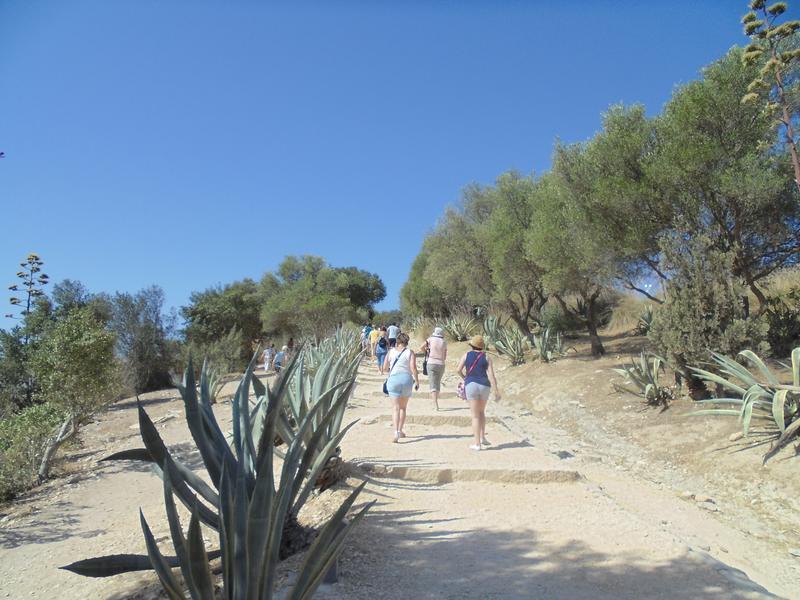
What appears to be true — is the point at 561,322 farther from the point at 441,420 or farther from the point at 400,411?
the point at 400,411

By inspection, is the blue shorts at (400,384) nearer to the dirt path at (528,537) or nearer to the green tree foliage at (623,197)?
the dirt path at (528,537)

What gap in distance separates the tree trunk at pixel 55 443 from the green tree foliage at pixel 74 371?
0.06 ft

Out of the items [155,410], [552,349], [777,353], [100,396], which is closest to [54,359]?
[100,396]

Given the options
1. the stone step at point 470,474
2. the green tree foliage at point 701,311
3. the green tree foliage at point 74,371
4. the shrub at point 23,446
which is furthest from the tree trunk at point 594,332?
the shrub at point 23,446

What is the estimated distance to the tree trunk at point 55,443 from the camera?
894cm

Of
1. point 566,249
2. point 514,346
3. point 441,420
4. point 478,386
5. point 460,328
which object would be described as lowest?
point 441,420

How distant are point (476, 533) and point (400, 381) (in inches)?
121

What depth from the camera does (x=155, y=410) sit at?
54.1 ft

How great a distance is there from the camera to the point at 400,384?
6898mm

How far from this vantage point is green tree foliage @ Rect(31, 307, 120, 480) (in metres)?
10.5

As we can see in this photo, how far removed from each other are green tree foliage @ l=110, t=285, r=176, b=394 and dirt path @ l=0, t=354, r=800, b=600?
58.2 feet

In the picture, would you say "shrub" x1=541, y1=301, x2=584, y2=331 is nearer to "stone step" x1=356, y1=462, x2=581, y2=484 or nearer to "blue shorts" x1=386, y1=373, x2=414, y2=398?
"blue shorts" x1=386, y1=373, x2=414, y2=398

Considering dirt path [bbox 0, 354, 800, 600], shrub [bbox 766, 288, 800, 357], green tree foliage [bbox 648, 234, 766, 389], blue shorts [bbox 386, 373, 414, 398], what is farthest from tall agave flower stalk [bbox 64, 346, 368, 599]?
shrub [bbox 766, 288, 800, 357]

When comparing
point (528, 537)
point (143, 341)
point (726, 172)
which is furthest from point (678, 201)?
point (143, 341)
